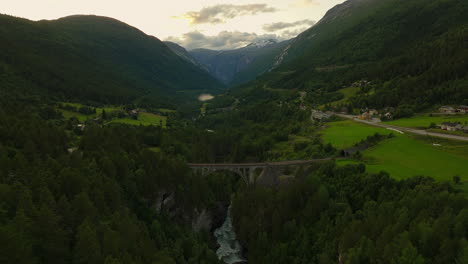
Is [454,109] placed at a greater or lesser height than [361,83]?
lesser

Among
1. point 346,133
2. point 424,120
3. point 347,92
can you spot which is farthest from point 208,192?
point 347,92

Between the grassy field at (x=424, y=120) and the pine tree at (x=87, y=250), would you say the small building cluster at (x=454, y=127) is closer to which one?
the grassy field at (x=424, y=120)

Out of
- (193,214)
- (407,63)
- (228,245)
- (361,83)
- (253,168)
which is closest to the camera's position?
(228,245)

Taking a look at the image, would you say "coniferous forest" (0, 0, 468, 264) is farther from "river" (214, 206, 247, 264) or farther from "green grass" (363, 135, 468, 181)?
"green grass" (363, 135, 468, 181)

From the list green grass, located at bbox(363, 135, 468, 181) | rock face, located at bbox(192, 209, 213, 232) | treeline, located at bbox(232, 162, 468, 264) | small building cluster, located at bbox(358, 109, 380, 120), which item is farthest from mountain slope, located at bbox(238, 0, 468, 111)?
rock face, located at bbox(192, 209, 213, 232)

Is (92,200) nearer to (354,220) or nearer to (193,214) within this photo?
(193,214)

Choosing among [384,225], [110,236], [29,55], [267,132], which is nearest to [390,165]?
[384,225]

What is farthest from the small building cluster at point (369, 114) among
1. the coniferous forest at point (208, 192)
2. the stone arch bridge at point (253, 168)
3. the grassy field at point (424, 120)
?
the stone arch bridge at point (253, 168)
